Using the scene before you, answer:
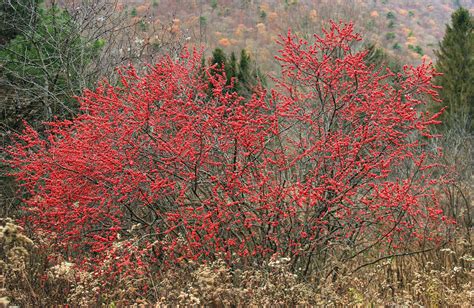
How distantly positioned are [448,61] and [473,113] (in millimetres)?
2390

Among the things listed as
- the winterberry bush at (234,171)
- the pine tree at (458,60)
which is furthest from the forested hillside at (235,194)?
the pine tree at (458,60)

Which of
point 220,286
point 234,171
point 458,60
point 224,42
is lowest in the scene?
point 224,42

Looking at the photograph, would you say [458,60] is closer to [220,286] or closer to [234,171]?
[234,171]

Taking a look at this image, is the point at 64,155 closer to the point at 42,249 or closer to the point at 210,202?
the point at 42,249

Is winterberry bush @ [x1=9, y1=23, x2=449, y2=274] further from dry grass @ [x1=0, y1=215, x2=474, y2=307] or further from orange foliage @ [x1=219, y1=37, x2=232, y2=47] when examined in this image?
orange foliage @ [x1=219, y1=37, x2=232, y2=47]

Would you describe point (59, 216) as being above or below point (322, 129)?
below

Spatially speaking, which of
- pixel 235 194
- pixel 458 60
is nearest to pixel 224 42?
pixel 458 60

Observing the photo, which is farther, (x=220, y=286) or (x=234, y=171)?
(x=234, y=171)

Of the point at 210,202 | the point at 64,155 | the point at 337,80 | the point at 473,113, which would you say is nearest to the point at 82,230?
the point at 64,155

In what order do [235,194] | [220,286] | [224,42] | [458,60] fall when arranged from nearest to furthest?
[220,286] → [235,194] → [458,60] → [224,42]

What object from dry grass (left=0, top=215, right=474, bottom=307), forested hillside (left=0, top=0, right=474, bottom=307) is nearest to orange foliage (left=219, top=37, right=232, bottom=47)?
forested hillside (left=0, top=0, right=474, bottom=307)

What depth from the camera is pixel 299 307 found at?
11.3ft

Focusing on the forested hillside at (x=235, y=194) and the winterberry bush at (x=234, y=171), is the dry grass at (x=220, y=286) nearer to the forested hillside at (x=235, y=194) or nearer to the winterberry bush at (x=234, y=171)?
→ the forested hillside at (x=235, y=194)

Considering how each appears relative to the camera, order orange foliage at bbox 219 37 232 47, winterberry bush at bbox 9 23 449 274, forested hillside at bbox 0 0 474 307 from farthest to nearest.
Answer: orange foliage at bbox 219 37 232 47
winterberry bush at bbox 9 23 449 274
forested hillside at bbox 0 0 474 307
